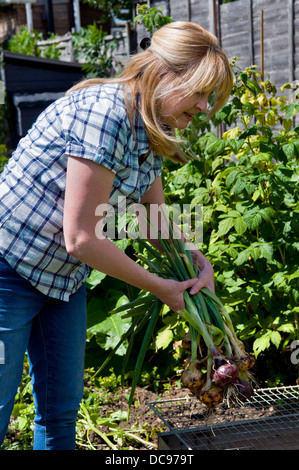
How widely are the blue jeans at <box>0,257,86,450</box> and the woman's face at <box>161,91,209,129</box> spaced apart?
64 cm

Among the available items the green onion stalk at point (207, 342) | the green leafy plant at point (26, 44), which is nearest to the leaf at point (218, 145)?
the green onion stalk at point (207, 342)

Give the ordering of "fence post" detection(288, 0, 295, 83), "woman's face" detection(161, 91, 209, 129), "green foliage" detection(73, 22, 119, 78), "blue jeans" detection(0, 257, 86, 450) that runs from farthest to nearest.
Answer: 1. "green foliage" detection(73, 22, 119, 78)
2. "fence post" detection(288, 0, 295, 83)
3. "blue jeans" detection(0, 257, 86, 450)
4. "woman's face" detection(161, 91, 209, 129)

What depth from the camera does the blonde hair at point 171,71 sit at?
162cm

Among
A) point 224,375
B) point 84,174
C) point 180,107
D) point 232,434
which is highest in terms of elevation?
point 180,107

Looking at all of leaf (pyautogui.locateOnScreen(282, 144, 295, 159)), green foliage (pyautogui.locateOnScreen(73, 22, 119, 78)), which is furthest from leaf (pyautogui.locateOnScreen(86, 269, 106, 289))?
green foliage (pyautogui.locateOnScreen(73, 22, 119, 78))

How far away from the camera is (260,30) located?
5340 millimetres

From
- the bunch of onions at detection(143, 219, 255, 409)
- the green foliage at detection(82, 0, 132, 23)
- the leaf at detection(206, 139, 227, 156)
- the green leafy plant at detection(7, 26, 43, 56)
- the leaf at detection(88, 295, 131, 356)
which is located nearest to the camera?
the bunch of onions at detection(143, 219, 255, 409)

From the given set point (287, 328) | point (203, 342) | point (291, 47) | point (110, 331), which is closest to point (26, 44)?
point (291, 47)

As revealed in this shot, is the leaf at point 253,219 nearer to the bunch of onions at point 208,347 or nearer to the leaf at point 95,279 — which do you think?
the bunch of onions at point 208,347

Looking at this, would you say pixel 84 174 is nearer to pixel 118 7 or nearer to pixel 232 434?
pixel 232 434

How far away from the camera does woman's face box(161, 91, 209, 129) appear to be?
1647 millimetres

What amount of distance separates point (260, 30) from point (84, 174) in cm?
432

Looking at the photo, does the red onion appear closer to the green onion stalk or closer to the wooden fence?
the green onion stalk

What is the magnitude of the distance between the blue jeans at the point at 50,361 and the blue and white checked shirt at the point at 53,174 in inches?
4.0
